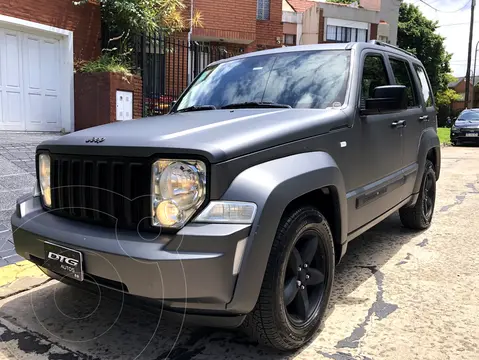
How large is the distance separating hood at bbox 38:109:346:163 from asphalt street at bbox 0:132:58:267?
179 centimetres

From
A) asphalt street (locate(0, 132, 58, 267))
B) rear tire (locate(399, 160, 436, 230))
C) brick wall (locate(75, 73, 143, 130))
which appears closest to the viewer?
asphalt street (locate(0, 132, 58, 267))

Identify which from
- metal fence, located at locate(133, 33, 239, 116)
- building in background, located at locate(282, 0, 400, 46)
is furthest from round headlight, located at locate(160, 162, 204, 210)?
building in background, located at locate(282, 0, 400, 46)

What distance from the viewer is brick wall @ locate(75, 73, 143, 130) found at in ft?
28.8

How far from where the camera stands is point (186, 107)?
402 centimetres

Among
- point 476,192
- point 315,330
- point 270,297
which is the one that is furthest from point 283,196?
point 476,192

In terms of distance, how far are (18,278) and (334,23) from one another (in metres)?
31.7

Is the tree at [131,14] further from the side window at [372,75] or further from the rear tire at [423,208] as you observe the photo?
the rear tire at [423,208]

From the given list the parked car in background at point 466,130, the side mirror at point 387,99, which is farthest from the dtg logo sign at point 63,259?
the parked car in background at point 466,130

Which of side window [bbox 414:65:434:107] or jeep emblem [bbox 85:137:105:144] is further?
side window [bbox 414:65:434:107]

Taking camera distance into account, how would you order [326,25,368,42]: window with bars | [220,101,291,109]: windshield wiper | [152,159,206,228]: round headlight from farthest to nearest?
[326,25,368,42]: window with bars → [220,101,291,109]: windshield wiper → [152,159,206,228]: round headlight

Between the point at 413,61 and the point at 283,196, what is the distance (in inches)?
142

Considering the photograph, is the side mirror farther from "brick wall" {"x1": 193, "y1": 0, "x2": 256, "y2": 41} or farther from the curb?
"brick wall" {"x1": 193, "y1": 0, "x2": 256, "y2": 41}

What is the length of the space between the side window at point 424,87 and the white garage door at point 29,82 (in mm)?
7071

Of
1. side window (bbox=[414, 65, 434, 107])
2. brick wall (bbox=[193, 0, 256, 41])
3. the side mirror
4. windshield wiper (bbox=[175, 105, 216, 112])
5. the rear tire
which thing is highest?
brick wall (bbox=[193, 0, 256, 41])
